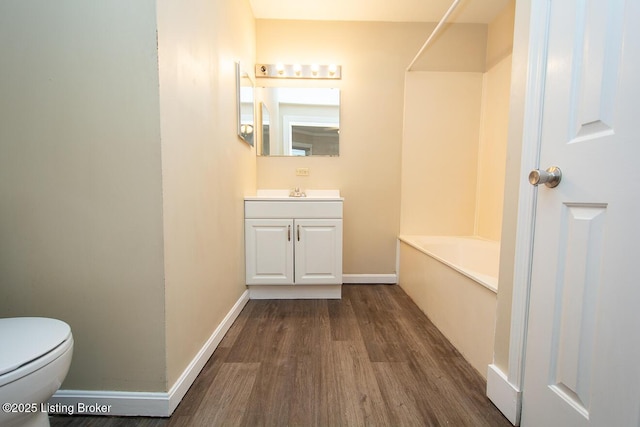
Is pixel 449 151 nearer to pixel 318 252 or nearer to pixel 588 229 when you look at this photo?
pixel 318 252

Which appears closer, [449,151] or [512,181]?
[512,181]

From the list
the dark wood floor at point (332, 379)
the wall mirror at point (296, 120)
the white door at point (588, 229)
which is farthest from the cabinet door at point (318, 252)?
the white door at point (588, 229)

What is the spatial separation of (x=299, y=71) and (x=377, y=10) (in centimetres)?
80

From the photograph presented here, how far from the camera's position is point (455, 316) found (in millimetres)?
1397

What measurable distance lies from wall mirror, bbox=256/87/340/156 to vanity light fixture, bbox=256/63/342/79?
0.37ft

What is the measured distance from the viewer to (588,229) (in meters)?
0.67

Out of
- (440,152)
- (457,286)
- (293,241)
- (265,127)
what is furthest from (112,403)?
(440,152)

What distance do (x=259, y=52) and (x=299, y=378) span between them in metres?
2.51

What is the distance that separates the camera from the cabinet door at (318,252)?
1.96 m

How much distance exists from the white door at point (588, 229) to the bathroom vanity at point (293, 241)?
128 centimetres

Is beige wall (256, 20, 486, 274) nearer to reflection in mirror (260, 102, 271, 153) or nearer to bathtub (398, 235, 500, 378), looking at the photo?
reflection in mirror (260, 102, 271, 153)

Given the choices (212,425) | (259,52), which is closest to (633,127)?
(212,425)

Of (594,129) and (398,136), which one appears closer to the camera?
(594,129)

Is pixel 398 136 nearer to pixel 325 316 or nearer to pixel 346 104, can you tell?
pixel 346 104
